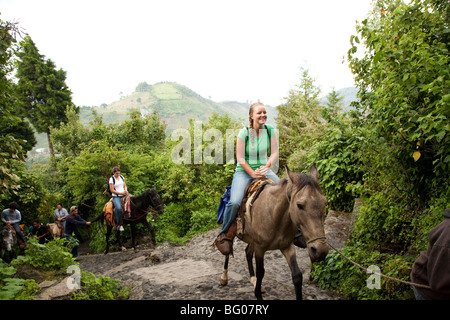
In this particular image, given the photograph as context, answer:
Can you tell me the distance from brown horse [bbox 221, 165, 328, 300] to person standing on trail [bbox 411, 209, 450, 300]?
87 centimetres

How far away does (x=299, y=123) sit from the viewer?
1533 cm

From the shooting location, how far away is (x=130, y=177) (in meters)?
13.9

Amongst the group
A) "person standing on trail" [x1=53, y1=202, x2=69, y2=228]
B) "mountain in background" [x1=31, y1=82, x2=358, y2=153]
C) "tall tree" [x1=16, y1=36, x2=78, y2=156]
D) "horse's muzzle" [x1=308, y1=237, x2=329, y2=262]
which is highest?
"mountain in background" [x1=31, y1=82, x2=358, y2=153]

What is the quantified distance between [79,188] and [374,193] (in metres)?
13.3

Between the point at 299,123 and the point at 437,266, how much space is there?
44.3 feet

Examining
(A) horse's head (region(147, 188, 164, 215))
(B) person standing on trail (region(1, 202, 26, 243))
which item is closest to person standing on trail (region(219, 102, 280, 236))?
(A) horse's head (region(147, 188, 164, 215))

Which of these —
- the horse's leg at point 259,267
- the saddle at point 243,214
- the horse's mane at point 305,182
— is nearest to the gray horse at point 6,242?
the saddle at point 243,214

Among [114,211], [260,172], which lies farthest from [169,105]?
[260,172]

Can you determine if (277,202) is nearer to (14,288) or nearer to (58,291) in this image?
(58,291)

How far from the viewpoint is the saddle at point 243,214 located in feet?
14.4

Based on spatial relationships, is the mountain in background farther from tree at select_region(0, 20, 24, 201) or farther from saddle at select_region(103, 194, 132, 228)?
tree at select_region(0, 20, 24, 201)

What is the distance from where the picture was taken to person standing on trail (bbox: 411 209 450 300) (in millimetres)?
2295

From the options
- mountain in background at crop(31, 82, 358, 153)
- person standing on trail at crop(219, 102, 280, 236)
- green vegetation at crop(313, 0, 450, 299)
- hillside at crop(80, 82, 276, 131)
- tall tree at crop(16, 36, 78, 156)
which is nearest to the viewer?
green vegetation at crop(313, 0, 450, 299)

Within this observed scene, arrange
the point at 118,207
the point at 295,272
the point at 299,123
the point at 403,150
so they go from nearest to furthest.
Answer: the point at 295,272 → the point at 403,150 → the point at 118,207 → the point at 299,123
